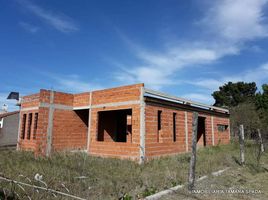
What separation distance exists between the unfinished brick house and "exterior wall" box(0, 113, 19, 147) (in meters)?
11.3

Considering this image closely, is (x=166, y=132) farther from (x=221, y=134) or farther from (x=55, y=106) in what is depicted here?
(x=221, y=134)

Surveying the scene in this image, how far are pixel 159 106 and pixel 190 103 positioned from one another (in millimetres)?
3479

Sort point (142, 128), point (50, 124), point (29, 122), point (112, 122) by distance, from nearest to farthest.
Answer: point (142, 128) < point (50, 124) < point (29, 122) < point (112, 122)

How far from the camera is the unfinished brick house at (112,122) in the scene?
10.7 meters

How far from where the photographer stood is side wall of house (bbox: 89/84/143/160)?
10.5 m

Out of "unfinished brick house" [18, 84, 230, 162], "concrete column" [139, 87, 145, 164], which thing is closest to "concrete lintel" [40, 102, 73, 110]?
"unfinished brick house" [18, 84, 230, 162]

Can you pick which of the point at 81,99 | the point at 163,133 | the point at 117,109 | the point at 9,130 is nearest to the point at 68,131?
the point at 81,99

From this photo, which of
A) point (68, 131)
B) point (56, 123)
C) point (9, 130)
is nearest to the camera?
point (56, 123)

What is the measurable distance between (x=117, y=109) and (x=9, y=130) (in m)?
18.5

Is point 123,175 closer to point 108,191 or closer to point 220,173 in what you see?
point 108,191

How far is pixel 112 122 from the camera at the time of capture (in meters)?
15.3

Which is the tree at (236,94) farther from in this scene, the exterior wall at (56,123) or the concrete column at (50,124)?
the concrete column at (50,124)

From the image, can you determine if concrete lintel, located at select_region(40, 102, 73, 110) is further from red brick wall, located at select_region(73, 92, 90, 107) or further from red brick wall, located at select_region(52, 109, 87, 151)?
red brick wall, located at select_region(73, 92, 90, 107)

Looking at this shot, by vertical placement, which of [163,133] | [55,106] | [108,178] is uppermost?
[55,106]
